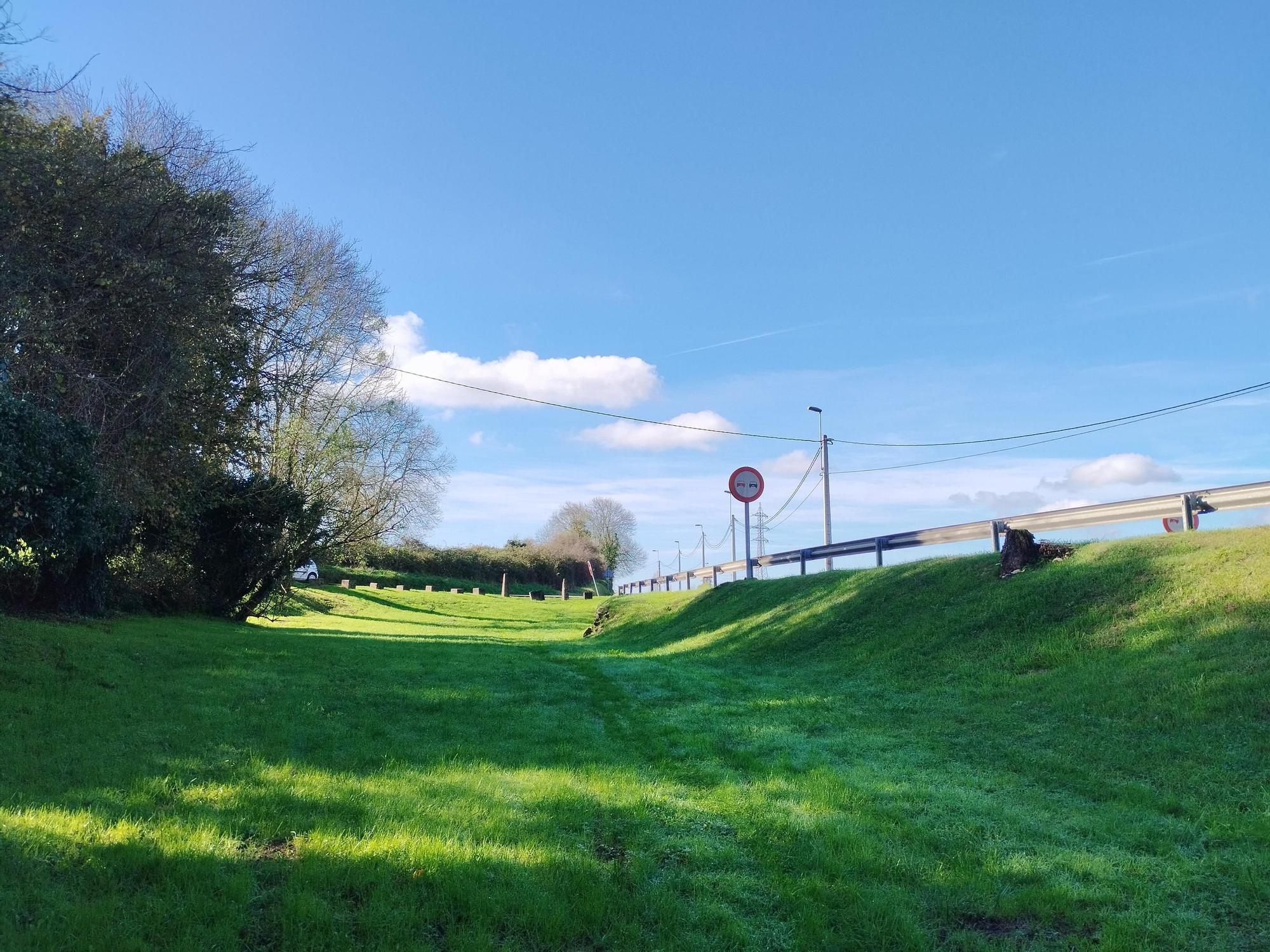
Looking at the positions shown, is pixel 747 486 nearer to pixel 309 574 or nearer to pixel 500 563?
pixel 309 574

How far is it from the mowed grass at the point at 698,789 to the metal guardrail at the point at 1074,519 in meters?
1.44

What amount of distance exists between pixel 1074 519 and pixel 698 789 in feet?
35.9

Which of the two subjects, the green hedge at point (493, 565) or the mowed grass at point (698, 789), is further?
the green hedge at point (493, 565)

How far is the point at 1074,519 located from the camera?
46.4 ft

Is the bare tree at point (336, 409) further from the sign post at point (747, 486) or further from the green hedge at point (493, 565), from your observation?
the green hedge at point (493, 565)

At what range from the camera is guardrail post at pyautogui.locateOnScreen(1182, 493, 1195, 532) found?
12539mm

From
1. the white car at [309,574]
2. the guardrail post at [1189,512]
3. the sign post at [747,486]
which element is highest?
the sign post at [747,486]

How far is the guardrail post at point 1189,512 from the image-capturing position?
12.5 meters

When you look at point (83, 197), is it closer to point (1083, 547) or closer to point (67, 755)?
point (67, 755)

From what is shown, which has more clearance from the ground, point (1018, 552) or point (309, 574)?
point (1018, 552)

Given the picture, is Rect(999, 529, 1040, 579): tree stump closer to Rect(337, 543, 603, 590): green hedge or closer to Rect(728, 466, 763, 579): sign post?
Rect(728, 466, 763, 579): sign post

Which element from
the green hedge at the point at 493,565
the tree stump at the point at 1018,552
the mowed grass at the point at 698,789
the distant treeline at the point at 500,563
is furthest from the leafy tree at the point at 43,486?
the distant treeline at the point at 500,563

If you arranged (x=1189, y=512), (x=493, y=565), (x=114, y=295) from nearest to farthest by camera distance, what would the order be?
(x=114, y=295) → (x=1189, y=512) → (x=493, y=565)

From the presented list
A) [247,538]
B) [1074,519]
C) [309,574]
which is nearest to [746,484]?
[1074,519]
